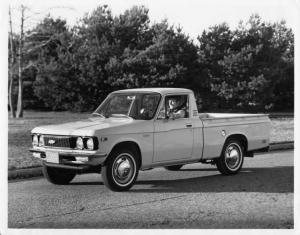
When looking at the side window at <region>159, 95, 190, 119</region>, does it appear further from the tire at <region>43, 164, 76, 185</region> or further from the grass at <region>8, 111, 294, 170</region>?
the tire at <region>43, 164, 76, 185</region>

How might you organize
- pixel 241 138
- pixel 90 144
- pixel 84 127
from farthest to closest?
pixel 241 138
pixel 84 127
pixel 90 144

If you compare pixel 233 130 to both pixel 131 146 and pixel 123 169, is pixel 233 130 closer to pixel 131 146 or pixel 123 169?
pixel 131 146

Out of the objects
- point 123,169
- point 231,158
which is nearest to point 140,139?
point 123,169

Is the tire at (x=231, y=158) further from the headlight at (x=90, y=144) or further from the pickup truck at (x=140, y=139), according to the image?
the headlight at (x=90, y=144)

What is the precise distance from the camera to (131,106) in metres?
8.71

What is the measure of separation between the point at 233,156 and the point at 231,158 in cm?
5

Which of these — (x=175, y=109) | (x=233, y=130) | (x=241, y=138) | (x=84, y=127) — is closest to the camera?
(x=84, y=127)

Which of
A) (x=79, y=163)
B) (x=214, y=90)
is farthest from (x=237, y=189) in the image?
(x=214, y=90)

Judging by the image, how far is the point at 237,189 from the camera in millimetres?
8312

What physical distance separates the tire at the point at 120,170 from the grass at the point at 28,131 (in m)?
1.72

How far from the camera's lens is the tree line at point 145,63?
10.5 meters
